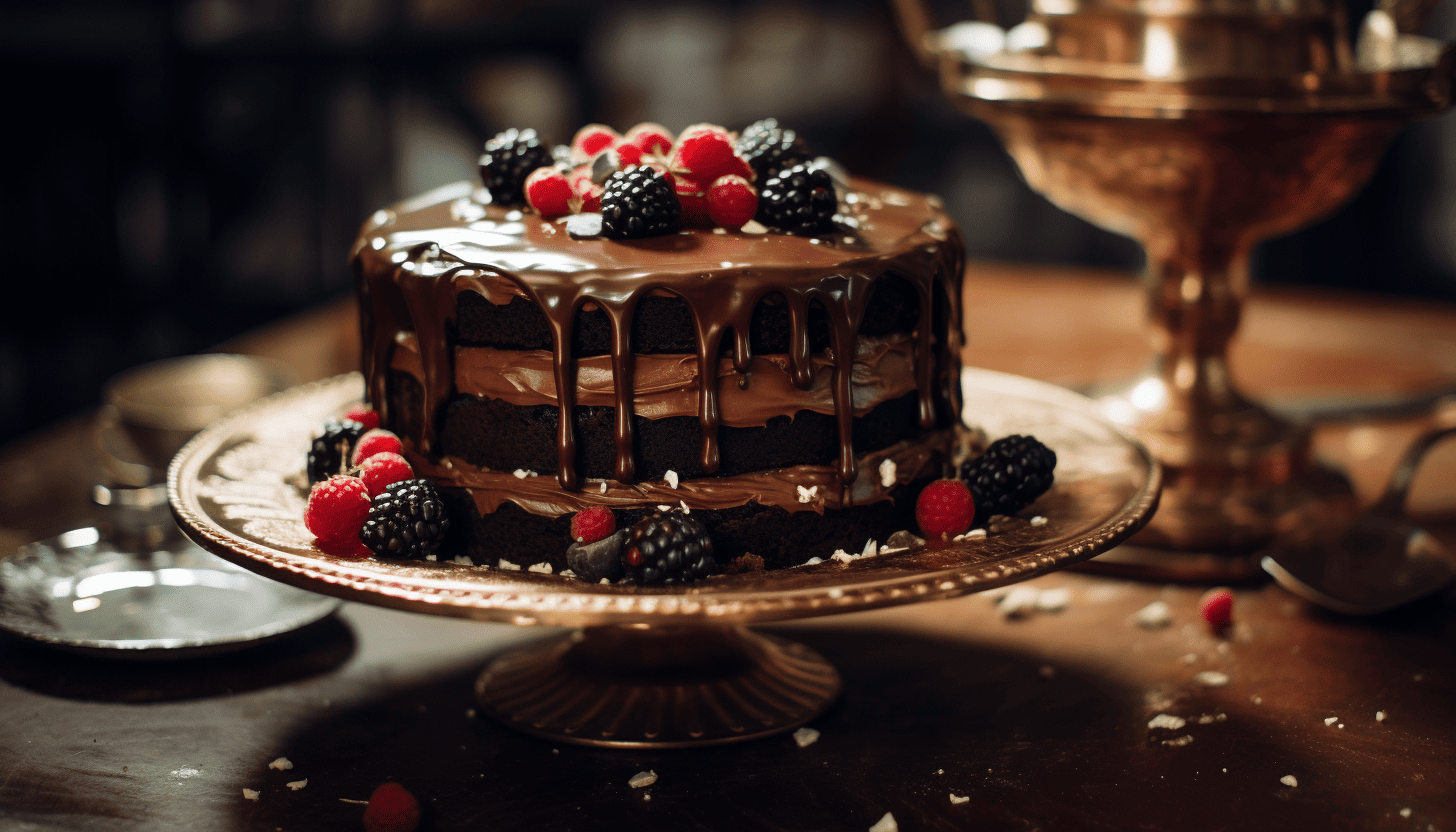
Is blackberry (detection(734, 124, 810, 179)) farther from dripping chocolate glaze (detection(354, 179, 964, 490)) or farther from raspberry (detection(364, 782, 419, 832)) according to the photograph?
raspberry (detection(364, 782, 419, 832))

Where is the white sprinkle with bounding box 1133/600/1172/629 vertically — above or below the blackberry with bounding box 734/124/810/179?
below

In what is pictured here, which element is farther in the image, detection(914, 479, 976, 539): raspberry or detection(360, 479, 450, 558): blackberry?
detection(914, 479, 976, 539): raspberry

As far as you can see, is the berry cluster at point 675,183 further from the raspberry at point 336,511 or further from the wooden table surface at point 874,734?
the wooden table surface at point 874,734

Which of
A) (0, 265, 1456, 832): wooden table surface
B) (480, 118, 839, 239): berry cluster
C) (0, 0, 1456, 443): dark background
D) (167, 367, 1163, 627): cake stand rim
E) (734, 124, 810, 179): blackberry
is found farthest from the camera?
(0, 0, 1456, 443): dark background

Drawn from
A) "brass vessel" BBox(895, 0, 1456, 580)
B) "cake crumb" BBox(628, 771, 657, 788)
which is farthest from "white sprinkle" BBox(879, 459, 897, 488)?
"brass vessel" BBox(895, 0, 1456, 580)

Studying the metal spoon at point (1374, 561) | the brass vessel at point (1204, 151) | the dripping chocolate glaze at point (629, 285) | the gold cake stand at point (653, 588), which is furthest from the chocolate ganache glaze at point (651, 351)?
the metal spoon at point (1374, 561)

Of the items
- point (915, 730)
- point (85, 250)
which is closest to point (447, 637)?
point (915, 730)
